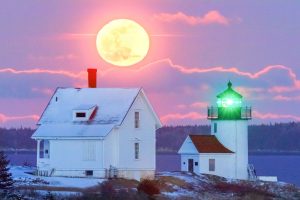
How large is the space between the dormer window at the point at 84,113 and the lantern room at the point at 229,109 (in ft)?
52.7

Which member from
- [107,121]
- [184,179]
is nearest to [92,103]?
[107,121]

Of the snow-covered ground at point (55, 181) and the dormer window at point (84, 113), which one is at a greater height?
the dormer window at point (84, 113)

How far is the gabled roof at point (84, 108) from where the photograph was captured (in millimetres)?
72875

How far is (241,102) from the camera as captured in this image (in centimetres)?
8944

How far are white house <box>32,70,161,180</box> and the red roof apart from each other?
34.6 ft

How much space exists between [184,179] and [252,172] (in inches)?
525

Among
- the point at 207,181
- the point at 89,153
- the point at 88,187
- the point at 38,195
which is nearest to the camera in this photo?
the point at 38,195

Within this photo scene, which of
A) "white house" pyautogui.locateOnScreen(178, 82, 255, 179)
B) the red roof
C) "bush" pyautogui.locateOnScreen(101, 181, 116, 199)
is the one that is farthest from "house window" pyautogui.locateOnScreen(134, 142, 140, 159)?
the red roof

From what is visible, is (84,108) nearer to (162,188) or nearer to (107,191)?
(162,188)

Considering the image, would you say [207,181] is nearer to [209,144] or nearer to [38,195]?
[209,144]

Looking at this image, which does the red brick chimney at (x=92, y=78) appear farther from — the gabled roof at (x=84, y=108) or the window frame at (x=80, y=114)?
the window frame at (x=80, y=114)

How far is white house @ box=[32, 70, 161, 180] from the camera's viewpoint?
72.1 metres

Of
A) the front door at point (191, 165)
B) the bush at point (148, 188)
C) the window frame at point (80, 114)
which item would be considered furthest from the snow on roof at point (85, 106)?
the front door at point (191, 165)

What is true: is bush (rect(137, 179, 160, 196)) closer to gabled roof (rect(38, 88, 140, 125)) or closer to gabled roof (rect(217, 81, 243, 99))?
gabled roof (rect(38, 88, 140, 125))
